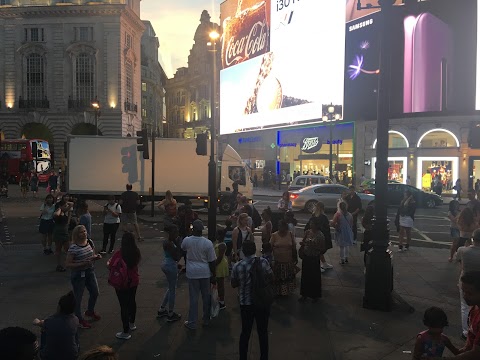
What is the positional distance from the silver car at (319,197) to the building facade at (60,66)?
39.2 m

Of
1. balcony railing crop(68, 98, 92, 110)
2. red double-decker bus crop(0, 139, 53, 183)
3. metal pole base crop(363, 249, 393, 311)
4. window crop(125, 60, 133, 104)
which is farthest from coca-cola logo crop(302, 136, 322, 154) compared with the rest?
metal pole base crop(363, 249, 393, 311)

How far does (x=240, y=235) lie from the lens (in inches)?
377

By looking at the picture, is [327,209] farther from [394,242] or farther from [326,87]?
[326,87]

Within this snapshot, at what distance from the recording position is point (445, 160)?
38781 mm

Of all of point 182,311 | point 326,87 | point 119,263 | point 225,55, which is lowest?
point 182,311

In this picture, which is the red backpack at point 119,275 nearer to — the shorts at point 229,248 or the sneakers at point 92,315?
the sneakers at point 92,315

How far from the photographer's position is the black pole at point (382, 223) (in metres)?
8.34

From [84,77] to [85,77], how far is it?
0.12m

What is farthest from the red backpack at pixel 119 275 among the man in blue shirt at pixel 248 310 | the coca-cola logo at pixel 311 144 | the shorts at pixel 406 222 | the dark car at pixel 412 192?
the coca-cola logo at pixel 311 144

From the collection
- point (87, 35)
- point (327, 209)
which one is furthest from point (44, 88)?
point (327, 209)

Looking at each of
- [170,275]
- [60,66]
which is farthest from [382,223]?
[60,66]

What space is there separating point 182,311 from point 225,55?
5508 cm

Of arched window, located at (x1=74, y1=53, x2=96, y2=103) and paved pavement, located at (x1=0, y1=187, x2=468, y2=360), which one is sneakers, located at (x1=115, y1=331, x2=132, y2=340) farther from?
arched window, located at (x1=74, y1=53, x2=96, y2=103)

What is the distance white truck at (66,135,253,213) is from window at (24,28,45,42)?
40.8 meters
